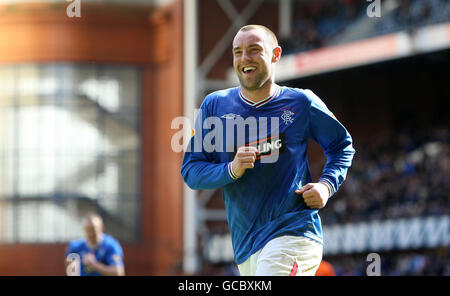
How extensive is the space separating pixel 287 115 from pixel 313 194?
0.60 meters

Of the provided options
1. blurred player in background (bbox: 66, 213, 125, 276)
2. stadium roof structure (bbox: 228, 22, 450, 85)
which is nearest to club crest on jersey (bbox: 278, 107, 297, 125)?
blurred player in background (bbox: 66, 213, 125, 276)

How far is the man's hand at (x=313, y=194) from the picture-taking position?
539cm

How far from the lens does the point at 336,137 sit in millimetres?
5754

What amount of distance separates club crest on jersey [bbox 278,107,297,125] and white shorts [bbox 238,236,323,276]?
2.53 ft

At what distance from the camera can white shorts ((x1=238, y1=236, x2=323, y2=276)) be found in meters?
5.34

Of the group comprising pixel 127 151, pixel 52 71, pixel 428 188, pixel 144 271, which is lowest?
pixel 144 271

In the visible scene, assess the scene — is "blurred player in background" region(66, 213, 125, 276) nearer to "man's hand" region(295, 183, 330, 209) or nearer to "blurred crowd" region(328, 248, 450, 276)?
"man's hand" region(295, 183, 330, 209)

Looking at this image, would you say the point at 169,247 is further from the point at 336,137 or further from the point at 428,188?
the point at 336,137

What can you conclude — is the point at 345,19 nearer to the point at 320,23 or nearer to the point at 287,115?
the point at 320,23

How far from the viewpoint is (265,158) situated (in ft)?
18.2

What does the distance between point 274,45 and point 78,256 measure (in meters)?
5.93

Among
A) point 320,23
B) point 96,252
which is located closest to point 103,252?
point 96,252

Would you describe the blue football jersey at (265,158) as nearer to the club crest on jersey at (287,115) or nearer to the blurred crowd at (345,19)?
the club crest on jersey at (287,115)
